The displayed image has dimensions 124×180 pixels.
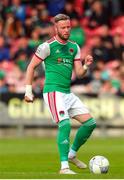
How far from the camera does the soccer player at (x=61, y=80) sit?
12.2 m

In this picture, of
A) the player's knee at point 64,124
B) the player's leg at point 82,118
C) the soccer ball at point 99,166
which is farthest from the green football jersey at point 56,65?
the soccer ball at point 99,166

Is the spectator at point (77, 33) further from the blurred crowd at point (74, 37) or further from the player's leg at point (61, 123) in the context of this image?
the player's leg at point (61, 123)

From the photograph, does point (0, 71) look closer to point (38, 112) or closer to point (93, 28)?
point (38, 112)

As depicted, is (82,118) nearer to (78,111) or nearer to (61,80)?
(78,111)

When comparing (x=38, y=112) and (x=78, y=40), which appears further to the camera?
(x=78, y=40)

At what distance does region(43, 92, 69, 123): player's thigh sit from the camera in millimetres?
12273

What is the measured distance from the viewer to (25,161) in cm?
1557

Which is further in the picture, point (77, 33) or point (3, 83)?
point (77, 33)

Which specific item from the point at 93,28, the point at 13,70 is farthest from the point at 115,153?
the point at 93,28

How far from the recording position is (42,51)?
1234 cm

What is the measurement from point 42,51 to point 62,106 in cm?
86

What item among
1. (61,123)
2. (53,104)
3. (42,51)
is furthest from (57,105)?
(42,51)

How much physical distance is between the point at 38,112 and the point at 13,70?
1638 mm

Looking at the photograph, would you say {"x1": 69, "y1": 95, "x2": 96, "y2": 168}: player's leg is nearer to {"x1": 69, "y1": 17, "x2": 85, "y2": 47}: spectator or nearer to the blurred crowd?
the blurred crowd
